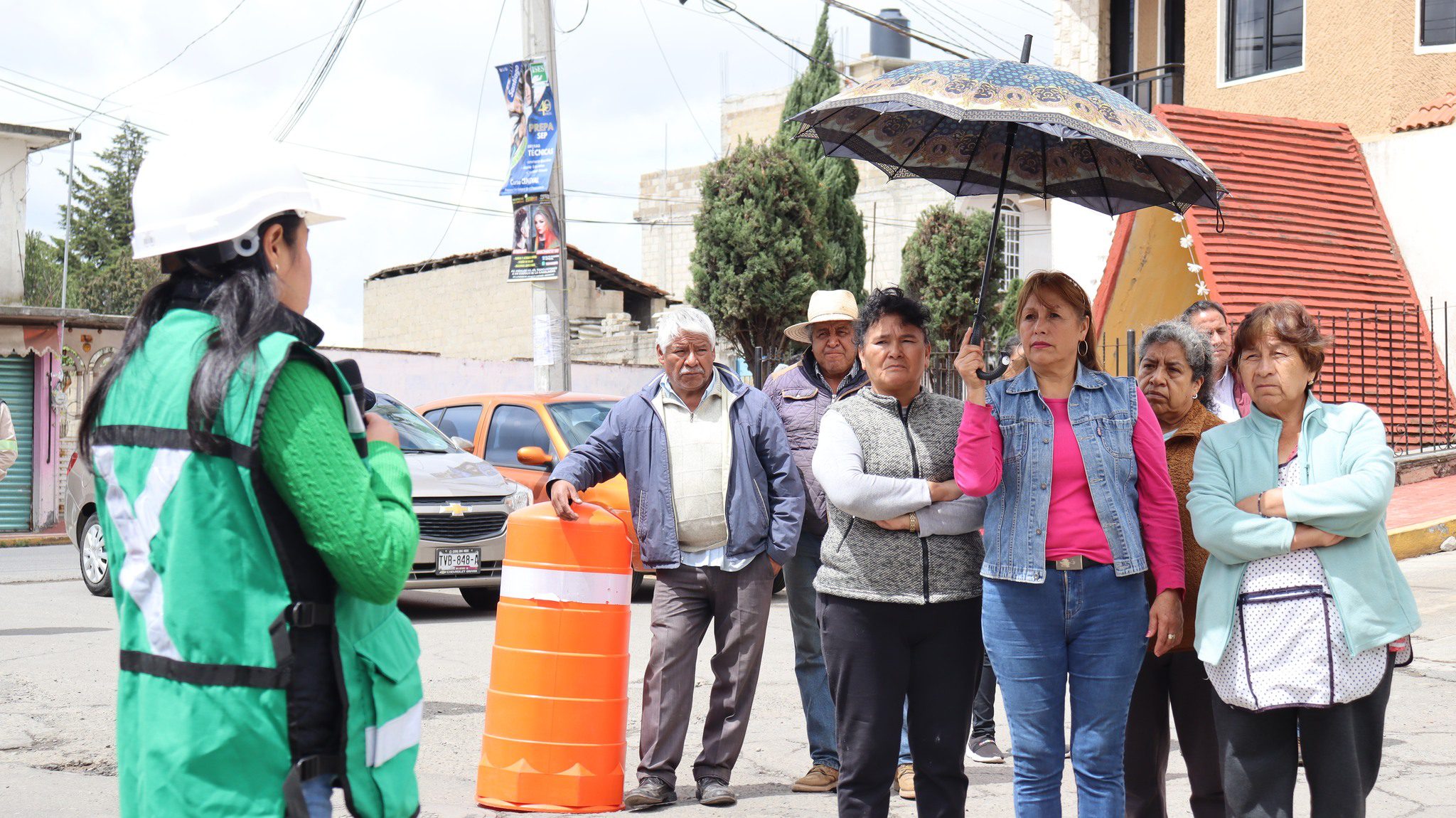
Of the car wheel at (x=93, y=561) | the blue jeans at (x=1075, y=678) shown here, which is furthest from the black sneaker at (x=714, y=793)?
the car wheel at (x=93, y=561)

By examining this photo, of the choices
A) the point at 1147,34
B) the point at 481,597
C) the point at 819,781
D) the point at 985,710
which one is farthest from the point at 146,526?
the point at 1147,34

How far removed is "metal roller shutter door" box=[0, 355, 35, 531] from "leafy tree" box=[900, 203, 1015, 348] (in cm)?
1871

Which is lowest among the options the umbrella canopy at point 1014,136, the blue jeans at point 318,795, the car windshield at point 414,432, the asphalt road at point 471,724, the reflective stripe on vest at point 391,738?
the asphalt road at point 471,724

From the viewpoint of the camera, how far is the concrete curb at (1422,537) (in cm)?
1075

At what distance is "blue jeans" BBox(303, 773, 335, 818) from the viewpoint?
7.07 ft

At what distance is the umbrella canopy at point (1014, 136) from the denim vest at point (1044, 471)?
30.5 inches

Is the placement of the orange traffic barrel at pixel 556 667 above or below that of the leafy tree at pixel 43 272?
below

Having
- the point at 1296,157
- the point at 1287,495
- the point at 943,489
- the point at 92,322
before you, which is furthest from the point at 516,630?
the point at 92,322

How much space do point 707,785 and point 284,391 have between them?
3.64 metres

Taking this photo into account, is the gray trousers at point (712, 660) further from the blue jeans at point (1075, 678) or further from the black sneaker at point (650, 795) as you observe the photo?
the blue jeans at point (1075, 678)

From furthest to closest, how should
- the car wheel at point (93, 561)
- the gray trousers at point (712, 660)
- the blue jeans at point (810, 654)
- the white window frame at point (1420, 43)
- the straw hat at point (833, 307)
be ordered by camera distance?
the white window frame at point (1420, 43), the car wheel at point (93, 561), the straw hat at point (833, 307), the blue jeans at point (810, 654), the gray trousers at point (712, 660)

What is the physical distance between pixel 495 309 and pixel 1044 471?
32.4m

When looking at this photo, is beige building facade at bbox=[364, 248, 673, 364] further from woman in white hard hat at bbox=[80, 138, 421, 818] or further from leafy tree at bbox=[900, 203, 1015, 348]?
woman in white hard hat at bbox=[80, 138, 421, 818]

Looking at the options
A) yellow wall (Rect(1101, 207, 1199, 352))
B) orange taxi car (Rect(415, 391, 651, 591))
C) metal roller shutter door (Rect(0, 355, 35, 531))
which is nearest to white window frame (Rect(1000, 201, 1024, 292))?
yellow wall (Rect(1101, 207, 1199, 352))
